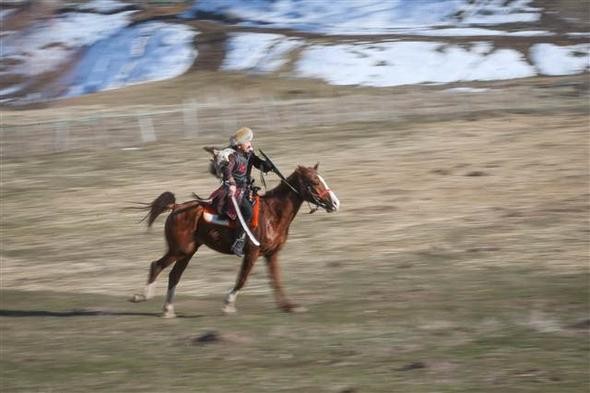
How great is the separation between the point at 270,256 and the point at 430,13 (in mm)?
57454

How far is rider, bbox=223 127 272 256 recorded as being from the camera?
16938 millimetres

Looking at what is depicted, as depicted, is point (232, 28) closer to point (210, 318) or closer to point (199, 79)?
point (199, 79)

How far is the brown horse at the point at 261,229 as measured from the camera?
17078mm

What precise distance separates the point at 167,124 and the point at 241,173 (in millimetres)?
29682

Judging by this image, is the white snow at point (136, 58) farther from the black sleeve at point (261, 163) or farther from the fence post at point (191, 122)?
the black sleeve at point (261, 163)

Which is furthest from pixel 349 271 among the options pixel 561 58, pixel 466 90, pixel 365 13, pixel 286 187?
pixel 365 13

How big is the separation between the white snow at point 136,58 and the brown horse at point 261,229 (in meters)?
49.9

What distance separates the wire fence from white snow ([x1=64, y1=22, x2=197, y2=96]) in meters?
15.8

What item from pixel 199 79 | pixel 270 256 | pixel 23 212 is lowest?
pixel 199 79

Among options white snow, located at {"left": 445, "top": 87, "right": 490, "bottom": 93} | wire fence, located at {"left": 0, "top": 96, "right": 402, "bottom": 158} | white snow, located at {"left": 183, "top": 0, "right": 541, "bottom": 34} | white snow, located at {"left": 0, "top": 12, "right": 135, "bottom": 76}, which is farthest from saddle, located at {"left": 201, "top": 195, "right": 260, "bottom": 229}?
white snow, located at {"left": 0, "top": 12, "right": 135, "bottom": 76}

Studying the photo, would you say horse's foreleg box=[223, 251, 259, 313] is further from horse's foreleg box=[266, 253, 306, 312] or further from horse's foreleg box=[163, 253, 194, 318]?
horse's foreleg box=[163, 253, 194, 318]

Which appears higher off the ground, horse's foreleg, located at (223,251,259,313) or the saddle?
the saddle

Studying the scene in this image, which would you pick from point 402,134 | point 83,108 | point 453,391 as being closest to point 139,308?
point 453,391

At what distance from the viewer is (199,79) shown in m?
65.1
